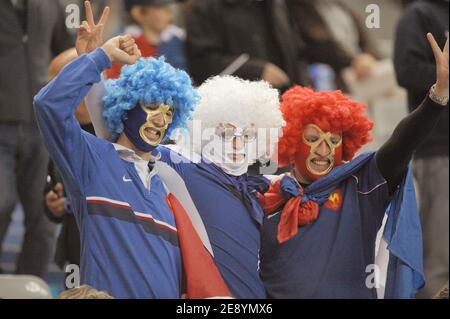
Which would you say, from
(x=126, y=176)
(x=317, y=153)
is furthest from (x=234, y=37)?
(x=126, y=176)

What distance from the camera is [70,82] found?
5344 mm

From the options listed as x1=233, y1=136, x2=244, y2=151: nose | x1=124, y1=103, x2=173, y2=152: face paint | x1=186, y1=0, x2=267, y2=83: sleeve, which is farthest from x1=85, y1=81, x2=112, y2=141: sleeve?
x1=186, y1=0, x2=267, y2=83: sleeve

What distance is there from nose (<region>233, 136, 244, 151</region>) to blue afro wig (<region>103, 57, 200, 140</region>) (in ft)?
0.83

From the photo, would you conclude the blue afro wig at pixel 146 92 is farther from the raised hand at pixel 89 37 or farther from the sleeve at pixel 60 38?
the sleeve at pixel 60 38

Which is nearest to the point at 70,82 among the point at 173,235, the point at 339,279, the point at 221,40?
the point at 173,235

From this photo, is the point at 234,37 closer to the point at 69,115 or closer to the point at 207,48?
the point at 207,48

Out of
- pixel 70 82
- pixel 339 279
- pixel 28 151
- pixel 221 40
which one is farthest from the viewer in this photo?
pixel 221 40

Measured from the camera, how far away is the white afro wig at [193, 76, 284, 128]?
19.5 ft

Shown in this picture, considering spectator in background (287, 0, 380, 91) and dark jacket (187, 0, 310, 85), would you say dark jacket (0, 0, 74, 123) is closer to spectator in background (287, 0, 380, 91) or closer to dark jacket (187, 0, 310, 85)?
dark jacket (187, 0, 310, 85)

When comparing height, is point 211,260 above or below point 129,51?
below

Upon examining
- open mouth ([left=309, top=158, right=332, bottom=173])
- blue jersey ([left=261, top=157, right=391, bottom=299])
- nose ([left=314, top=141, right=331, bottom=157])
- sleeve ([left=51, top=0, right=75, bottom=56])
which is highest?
sleeve ([left=51, top=0, right=75, bottom=56])

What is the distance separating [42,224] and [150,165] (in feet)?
4.92

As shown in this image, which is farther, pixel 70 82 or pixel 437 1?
pixel 437 1

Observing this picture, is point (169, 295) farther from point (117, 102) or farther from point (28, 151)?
point (28, 151)
